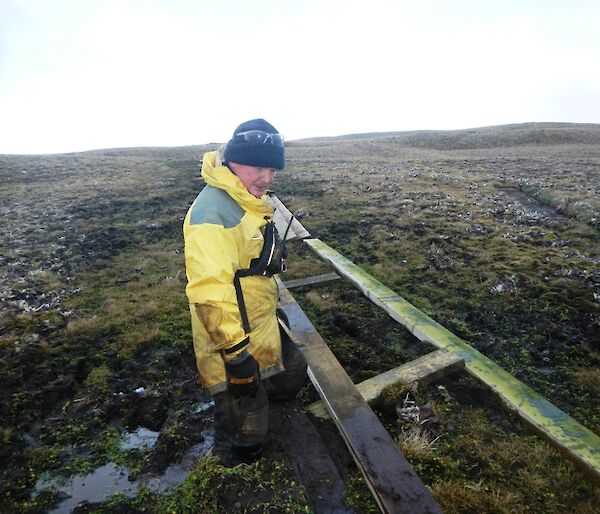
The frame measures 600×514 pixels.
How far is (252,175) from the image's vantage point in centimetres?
457

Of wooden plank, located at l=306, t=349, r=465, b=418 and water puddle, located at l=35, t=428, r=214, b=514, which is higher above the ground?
wooden plank, located at l=306, t=349, r=465, b=418

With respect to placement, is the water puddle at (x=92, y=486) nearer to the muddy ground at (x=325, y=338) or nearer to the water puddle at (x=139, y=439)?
the muddy ground at (x=325, y=338)

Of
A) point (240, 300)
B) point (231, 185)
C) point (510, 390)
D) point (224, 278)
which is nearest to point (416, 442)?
point (510, 390)

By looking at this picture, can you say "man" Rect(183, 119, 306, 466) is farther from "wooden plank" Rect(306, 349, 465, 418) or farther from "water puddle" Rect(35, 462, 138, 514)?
"wooden plank" Rect(306, 349, 465, 418)

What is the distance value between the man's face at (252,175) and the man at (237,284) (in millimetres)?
11

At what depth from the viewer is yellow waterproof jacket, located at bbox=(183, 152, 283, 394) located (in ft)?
12.3

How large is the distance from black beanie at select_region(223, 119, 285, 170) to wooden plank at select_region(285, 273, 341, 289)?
478 centimetres

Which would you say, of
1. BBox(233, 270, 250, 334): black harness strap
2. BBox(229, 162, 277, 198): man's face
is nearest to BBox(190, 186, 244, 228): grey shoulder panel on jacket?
BBox(229, 162, 277, 198): man's face

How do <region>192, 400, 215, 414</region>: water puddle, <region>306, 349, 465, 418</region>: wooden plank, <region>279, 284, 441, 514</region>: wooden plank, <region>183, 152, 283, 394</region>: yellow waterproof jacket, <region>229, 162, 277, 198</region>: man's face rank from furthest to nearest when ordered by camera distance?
<region>192, 400, 215, 414</region>: water puddle, <region>306, 349, 465, 418</region>: wooden plank, <region>229, 162, 277, 198</region>: man's face, <region>183, 152, 283, 394</region>: yellow waterproof jacket, <region>279, 284, 441, 514</region>: wooden plank

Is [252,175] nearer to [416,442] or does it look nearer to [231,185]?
[231,185]

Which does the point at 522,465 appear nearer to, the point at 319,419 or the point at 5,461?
the point at 319,419

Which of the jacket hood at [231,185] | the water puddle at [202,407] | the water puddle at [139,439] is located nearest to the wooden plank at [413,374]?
the water puddle at [202,407]

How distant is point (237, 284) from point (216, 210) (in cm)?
84

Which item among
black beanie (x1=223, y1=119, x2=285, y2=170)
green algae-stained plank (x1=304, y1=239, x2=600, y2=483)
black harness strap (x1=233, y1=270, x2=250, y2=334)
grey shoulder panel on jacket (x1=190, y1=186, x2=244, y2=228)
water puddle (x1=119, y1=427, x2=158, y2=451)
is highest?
black beanie (x1=223, y1=119, x2=285, y2=170)
